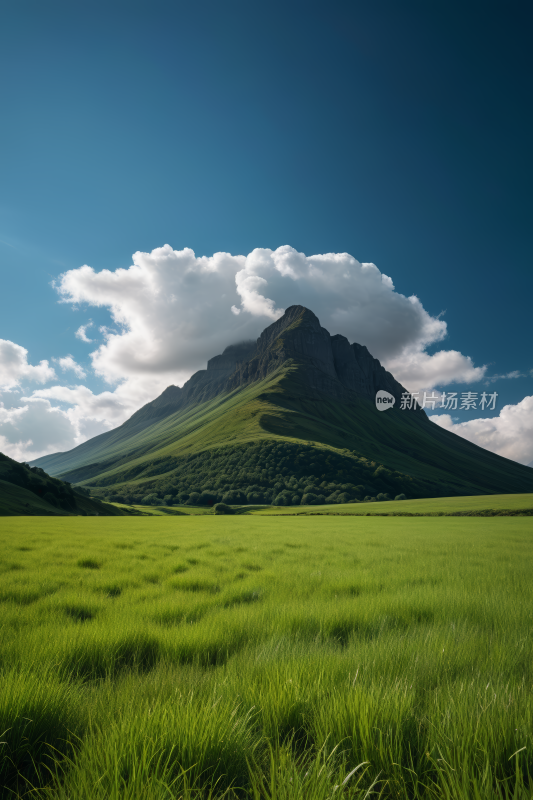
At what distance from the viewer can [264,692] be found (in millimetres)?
2457

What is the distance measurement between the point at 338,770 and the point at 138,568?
746 centimetres

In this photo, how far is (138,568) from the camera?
8141 mm

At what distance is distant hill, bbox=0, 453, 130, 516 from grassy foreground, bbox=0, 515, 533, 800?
77336 mm

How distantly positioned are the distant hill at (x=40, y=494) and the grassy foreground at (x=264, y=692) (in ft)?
254

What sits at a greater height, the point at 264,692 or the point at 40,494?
the point at 264,692

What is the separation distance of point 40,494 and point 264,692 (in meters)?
98.7

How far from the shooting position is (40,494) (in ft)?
272

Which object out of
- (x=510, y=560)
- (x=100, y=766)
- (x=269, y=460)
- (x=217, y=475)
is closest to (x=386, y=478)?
(x=269, y=460)

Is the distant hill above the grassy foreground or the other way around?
the other way around

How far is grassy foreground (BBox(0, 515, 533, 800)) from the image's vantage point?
1.69 metres

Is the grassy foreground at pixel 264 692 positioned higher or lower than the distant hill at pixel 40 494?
higher

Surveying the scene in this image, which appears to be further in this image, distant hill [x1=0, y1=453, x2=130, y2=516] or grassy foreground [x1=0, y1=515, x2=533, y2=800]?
distant hill [x1=0, y1=453, x2=130, y2=516]

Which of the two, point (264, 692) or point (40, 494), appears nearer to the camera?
point (264, 692)

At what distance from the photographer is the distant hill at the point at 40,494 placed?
233 ft
